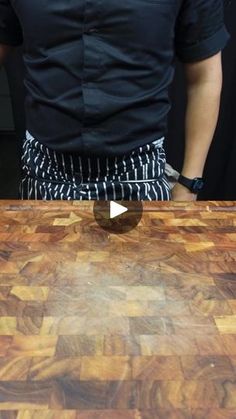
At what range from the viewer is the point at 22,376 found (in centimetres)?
38

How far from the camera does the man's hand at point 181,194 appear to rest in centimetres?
88

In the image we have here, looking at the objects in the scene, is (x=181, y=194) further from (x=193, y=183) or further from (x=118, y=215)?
(x=118, y=215)

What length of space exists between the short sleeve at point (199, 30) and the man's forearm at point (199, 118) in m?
0.06

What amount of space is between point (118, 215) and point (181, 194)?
0.29m

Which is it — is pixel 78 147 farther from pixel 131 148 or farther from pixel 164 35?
pixel 164 35

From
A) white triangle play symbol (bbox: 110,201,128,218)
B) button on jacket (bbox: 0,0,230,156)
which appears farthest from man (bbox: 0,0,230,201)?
white triangle play symbol (bbox: 110,201,128,218)

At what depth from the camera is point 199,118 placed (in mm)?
894

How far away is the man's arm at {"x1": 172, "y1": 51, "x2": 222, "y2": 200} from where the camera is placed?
0.86 meters

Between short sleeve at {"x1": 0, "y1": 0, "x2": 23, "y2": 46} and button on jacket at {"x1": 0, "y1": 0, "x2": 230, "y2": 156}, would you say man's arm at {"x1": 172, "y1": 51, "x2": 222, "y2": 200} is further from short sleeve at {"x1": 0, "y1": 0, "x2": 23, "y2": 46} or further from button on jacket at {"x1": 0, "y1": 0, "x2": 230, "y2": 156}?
short sleeve at {"x1": 0, "y1": 0, "x2": 23, "y2": 46}

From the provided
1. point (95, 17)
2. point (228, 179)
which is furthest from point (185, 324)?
point (228, 179)

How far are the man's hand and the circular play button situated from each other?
0.24 metres

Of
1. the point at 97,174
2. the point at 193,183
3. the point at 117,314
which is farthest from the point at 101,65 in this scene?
the point at 117,314

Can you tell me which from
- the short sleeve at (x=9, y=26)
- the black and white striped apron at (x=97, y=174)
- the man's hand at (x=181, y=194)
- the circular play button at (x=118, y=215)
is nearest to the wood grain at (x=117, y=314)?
the circular play button at (x=118, y=215)

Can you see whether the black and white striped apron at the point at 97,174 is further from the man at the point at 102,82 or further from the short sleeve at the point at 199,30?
the short sleeve at the point at 199,30
